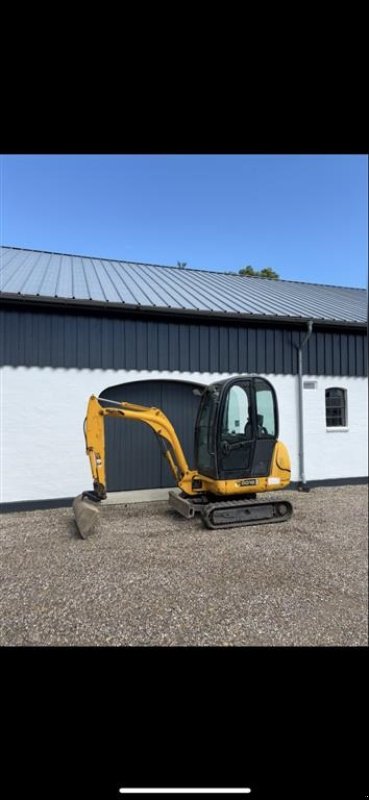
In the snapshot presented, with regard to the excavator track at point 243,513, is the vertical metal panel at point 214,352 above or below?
above

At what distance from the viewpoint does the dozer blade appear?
1.46 m

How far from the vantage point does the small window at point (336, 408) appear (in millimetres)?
1881

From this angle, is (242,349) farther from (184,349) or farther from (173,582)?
(173,582)

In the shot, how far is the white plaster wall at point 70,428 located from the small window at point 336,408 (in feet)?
0.11

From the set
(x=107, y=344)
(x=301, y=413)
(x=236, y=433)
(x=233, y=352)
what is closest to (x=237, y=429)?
(x=236, y=433)

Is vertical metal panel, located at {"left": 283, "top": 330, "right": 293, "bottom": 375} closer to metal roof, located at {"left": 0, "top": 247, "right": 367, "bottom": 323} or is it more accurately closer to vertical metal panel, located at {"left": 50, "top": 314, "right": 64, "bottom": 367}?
metal roof, located at {"left": 0, "top": 247, "right": 367, "bottom": 323}

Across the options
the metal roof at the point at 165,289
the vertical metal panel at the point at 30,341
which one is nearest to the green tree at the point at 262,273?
the metal roof at the point at 165,289

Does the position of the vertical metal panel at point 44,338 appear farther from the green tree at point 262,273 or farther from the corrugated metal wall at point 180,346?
the green tree at point 262,273

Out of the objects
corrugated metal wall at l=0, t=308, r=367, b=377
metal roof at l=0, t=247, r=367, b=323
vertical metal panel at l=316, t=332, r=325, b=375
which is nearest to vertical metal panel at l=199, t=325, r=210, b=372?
corrugated metal wall at l=0, t=308, r=367, b=377

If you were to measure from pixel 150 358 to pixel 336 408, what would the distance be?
111 cm

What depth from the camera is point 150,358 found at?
188 cm
